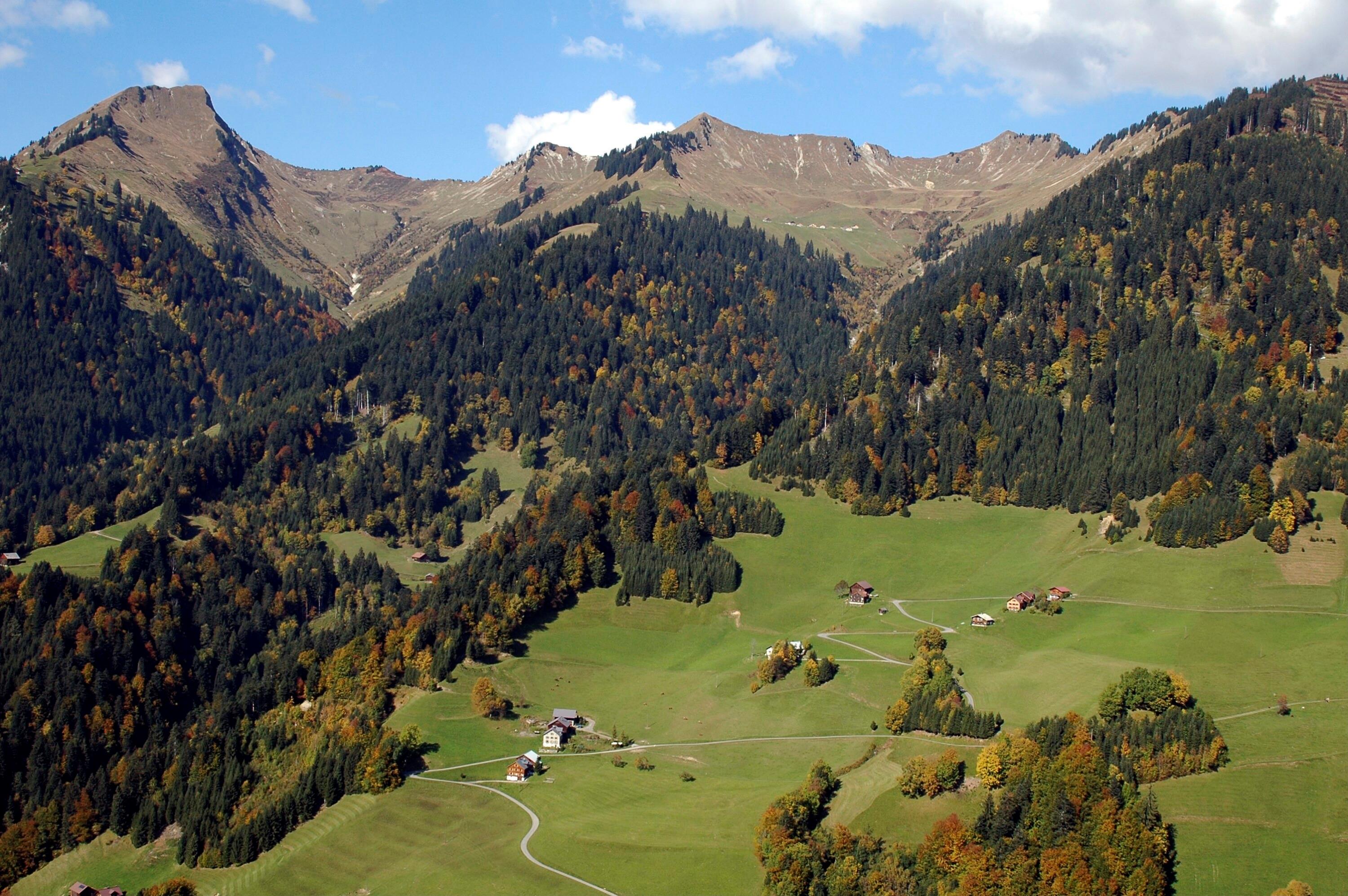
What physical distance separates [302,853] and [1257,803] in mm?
93716

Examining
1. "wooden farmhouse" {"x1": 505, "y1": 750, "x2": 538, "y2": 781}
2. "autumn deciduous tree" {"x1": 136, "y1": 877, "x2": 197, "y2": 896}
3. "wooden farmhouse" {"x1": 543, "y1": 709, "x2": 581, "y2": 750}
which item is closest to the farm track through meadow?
"wooden farmhouse" {"x1": 505, "y1": 750, "x2": 538, "y2": 781}

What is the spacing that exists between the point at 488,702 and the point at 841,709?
44737 mm

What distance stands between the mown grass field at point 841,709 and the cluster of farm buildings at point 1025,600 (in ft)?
7.67

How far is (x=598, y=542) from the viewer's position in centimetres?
19425

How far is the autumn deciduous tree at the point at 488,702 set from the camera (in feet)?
469

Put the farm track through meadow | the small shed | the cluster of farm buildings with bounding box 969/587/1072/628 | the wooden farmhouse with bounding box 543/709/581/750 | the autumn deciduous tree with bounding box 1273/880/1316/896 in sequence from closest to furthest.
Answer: the autumn deciduous tree with bounding box 1273/880/1316/896 < the farm track through meadow < the small shed < the wooden farmhouse with bounding box 543/709/581/750 < the cluster of farm buildings with bounding box 969/587/1072/628

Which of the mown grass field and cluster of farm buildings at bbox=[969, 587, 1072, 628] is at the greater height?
cluster of farm buildings at bbox=[969, 587, 1072, 628]

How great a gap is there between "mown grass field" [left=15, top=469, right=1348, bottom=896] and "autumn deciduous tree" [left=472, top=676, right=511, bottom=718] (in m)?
2.36

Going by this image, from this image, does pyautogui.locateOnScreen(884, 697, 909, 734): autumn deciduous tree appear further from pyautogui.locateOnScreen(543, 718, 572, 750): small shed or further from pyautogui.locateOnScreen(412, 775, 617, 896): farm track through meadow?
pyautogui.locateOnScreen(412, 775, 617, 896): farm track through meadow

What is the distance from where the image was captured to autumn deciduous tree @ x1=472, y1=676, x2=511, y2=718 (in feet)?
469

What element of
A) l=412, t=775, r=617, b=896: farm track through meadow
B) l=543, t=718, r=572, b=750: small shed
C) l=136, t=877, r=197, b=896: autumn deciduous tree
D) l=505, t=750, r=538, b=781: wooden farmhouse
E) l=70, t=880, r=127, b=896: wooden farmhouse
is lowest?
l=70, t=880, r=127, b=896: wooden farmhouse

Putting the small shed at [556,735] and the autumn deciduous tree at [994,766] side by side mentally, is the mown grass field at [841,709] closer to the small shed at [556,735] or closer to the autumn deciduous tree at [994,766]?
the autumn deciduous tree at [994,766]

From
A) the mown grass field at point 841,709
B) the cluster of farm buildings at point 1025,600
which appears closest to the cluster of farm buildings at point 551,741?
the mown grass field at point 841,709

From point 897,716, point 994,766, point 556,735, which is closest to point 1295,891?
point 994,766
